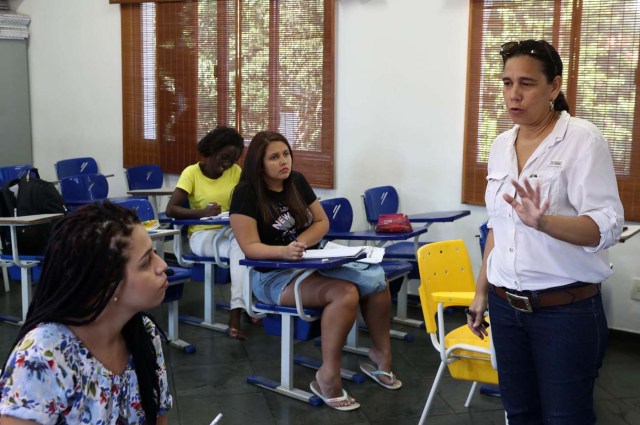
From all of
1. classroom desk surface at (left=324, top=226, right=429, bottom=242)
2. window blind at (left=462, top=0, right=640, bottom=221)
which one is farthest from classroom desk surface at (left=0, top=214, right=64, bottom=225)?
window blind at (left=462, top=0, right=640, bottom=221)

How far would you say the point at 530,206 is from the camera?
1.83m

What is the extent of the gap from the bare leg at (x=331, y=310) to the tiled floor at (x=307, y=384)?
157 mm

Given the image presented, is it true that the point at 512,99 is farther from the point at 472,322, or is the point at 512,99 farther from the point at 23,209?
the point at 23,209

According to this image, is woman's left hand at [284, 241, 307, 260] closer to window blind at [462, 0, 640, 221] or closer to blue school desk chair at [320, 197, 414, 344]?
blue school desk chair at [320, 197, 414, 344]

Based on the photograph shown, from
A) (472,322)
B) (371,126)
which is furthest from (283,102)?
(472,322)

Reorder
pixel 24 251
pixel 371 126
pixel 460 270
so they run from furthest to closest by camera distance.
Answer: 1. pixel 371 126
2. pixel 24 251
3. pixel 460 270

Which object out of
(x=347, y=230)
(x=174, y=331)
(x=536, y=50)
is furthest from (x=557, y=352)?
(x=174, y=331)

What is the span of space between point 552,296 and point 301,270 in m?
1.79

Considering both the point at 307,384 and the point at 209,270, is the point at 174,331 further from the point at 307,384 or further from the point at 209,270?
the point at 307,384

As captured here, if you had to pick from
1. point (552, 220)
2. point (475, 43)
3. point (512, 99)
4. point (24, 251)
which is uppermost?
point (475, 43)

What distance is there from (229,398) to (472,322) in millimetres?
1802

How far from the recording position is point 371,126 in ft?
18.5

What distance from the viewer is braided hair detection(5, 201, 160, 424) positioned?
1.50 metres

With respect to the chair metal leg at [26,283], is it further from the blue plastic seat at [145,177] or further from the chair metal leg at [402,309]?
the chair metal leg at [402,309]
